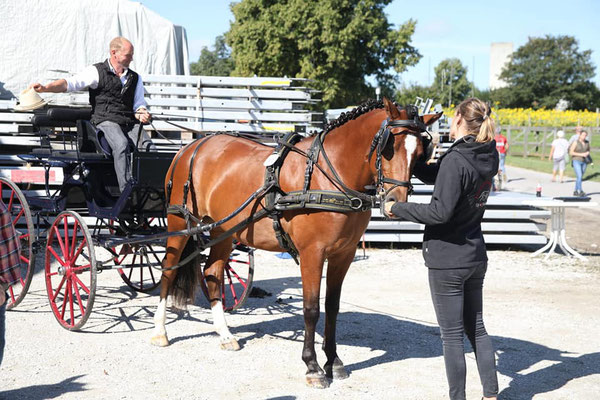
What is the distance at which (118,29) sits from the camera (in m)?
13.9

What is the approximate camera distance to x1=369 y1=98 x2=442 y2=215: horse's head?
4328 millimetres

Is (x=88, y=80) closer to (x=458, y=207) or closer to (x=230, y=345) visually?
(x=230, y=345)

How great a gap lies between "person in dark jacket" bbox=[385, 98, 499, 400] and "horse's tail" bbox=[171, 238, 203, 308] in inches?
113

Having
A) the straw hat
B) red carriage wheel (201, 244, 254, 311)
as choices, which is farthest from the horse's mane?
the straw hat

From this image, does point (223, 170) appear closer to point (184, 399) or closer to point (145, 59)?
point (184, 399)

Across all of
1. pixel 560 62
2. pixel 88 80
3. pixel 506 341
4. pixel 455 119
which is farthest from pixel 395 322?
pixel 560 62

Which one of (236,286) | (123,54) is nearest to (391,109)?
(123,54)

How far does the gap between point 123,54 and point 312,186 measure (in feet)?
8.94

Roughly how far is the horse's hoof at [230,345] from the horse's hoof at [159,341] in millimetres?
531

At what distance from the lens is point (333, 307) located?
530 cm

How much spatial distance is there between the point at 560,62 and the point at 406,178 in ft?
234

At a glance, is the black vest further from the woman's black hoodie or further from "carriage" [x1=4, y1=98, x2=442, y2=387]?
the woman's black hoodie

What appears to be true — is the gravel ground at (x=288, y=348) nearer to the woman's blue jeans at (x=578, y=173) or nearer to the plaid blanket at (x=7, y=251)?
the plaid blanket at (x=7, y=251)

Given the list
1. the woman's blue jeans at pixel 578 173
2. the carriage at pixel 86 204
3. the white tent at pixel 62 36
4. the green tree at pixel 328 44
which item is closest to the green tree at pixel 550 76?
the green tree at pixel 328 44
